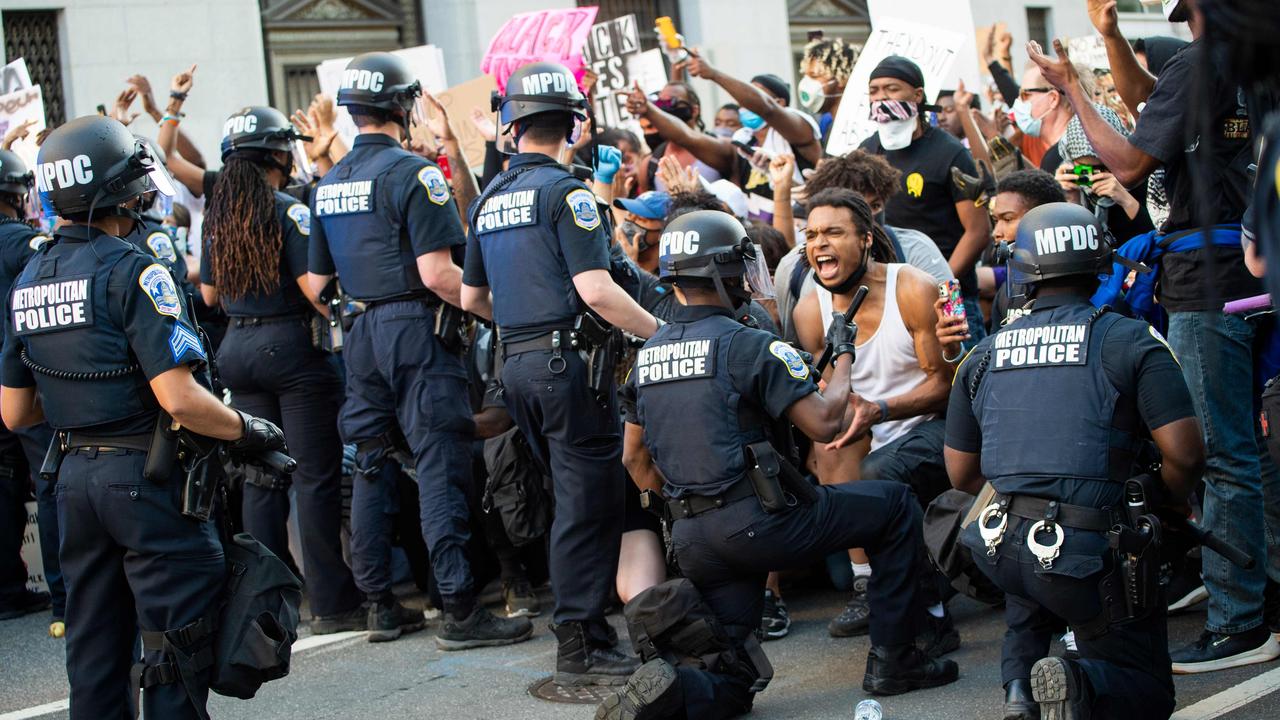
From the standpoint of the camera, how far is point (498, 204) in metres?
5.97

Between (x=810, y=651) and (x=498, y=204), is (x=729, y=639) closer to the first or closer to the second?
(x=810, y=651)

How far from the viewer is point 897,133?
7.65m

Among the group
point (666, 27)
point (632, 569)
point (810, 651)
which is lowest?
point (810, 651)

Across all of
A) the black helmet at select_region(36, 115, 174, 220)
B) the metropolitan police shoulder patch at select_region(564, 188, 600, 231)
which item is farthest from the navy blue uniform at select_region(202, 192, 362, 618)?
the black helmet at select_region(36, 115, 174, 220)

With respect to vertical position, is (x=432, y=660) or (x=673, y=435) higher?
(x=673, y=435)

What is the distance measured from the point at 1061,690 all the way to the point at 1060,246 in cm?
140

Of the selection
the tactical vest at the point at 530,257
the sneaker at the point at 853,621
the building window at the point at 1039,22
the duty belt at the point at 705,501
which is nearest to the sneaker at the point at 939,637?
the sneaker at the point at 853,621

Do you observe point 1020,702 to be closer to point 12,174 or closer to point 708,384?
point 708,384

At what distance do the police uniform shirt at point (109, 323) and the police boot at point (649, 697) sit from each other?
174cm

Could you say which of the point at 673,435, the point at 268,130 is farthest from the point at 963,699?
the point at 268,130

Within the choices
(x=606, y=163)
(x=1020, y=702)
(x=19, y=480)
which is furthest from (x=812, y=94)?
(x=1020, y=702)

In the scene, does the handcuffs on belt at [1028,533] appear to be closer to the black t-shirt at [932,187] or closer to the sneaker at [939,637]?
the sneaker at [939,637]

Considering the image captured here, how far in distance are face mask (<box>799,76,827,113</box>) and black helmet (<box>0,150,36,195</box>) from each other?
556 cm

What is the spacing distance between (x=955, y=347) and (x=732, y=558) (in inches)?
65.7
